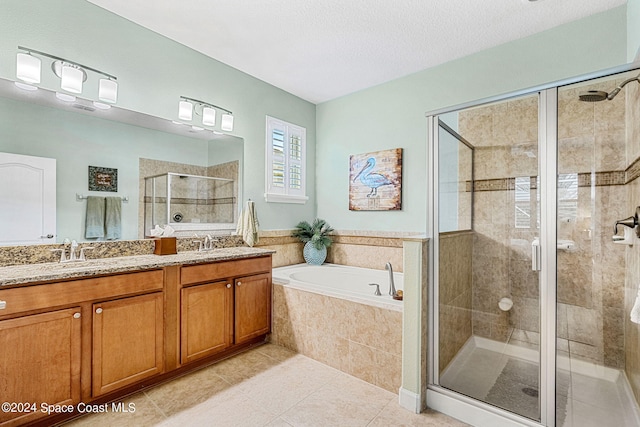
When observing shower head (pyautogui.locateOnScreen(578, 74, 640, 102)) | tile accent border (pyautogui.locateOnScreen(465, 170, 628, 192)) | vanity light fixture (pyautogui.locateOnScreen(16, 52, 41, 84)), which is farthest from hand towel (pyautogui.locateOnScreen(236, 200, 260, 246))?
shower head (pyautogui.locateOnScreen(578, 74, 640, 102))

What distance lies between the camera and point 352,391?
82.8 inches

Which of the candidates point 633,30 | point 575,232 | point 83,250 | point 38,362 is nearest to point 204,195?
point 83,250

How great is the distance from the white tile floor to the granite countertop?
1880mm

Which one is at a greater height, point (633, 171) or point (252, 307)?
point (633, 171)

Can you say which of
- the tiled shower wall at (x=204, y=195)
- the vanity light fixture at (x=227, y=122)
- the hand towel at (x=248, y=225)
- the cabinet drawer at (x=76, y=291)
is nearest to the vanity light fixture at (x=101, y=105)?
the tiled shower wall at (x=204, y=195)

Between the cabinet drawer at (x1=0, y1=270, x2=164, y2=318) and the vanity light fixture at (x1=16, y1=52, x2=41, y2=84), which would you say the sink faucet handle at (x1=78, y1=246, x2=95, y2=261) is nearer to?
the cabinet drawer at (x1=0, y1=270, x2=164, y2=318)

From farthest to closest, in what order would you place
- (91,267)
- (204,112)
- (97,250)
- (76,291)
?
(204,112), (97,250), (91,267), (76,291)

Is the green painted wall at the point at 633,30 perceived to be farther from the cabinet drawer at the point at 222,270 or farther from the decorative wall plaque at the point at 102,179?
the decorative wall plaque at the point at 102,179

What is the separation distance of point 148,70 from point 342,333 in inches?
103

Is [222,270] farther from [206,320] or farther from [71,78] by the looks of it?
[71,78]

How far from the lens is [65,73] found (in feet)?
6.72

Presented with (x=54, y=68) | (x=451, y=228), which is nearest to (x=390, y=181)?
(x=451, y=228)

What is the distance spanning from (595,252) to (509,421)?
4.09 ft

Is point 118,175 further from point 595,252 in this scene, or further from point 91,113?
point 595,252
